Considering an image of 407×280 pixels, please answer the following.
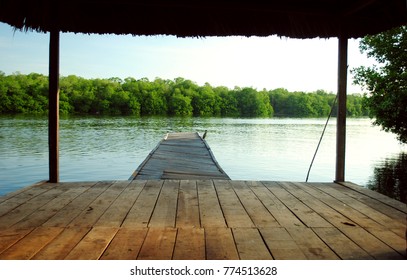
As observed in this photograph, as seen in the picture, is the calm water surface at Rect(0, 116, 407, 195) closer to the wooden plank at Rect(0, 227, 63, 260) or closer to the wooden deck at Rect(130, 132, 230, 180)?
the wooden deck at Rect(130, 132, 230, 180)

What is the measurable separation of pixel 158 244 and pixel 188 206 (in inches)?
33.6

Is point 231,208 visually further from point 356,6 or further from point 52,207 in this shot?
point 356,6

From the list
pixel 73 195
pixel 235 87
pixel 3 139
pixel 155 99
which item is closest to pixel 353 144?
pixel 3 139

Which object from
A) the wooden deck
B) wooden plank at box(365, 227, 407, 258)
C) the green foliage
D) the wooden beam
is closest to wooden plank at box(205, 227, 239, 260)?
wooden plank at box(365, 227, 407, 258)

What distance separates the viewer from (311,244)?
74.9 inches

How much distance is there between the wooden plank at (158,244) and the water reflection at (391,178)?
8.21 metres

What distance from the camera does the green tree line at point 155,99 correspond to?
128ft

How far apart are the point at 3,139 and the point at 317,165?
15.2 m

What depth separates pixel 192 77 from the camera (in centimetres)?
6581

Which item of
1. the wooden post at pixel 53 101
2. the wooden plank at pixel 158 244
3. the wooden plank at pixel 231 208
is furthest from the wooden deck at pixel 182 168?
the wooden plank at pixel 158 244

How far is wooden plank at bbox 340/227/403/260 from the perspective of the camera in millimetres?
1749

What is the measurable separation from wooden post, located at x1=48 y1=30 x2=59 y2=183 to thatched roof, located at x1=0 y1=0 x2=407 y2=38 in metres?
0.19

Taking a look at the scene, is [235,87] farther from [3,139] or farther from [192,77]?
[3,139]

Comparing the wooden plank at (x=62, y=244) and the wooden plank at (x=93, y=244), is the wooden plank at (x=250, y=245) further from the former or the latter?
the wooden plank at (x=62, y=244)
